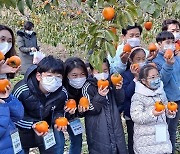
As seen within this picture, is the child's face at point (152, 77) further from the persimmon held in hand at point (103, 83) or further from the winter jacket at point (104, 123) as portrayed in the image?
the persimmon held in hand at point (103, 83)

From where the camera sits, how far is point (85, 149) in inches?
168

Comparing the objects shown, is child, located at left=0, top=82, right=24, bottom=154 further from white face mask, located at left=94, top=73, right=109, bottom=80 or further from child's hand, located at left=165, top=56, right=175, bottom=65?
child's hand, located at left=165, top=56, right=175, bottom=65

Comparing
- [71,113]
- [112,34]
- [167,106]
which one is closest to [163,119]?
[167,106]

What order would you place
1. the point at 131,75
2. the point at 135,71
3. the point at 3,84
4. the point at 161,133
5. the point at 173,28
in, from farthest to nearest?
the point at 173,28 < the point at 131,75 < the point at 135,71 < the point at 161,133 < the point at 3,84

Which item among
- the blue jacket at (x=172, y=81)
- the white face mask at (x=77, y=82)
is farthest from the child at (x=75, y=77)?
the blue jacket at (x=172, y=81)

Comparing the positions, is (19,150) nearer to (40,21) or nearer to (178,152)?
(178,152)

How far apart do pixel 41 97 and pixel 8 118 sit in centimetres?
38

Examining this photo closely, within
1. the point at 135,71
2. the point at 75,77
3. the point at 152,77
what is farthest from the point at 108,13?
the point at 135,71

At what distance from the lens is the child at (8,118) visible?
2555 mm

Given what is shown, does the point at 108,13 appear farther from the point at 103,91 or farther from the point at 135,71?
the point at 135,71

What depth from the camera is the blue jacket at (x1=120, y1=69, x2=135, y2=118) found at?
11.0 feet

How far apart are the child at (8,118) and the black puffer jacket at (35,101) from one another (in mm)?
179

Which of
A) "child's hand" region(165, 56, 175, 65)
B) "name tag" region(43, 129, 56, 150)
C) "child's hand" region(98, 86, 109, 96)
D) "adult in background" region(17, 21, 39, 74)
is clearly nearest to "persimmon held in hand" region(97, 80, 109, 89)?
"child's hand" region(98, 86, 109, 96)

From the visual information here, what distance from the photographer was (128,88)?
11.0 ft
